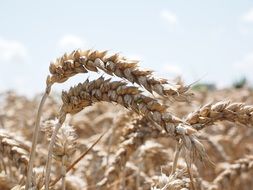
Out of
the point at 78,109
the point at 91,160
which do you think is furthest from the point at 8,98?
the point at 78,109

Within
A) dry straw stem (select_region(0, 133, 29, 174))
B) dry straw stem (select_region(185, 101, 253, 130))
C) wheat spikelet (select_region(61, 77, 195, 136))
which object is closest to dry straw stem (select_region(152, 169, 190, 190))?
dry straw stem (select_region(185, 101, 253, 130))

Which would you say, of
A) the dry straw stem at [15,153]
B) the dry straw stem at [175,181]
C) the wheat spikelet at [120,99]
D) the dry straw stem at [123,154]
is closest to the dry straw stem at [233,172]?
the dry straw stem at [123,154]

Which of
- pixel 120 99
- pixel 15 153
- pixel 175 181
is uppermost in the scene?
pixel 15 153

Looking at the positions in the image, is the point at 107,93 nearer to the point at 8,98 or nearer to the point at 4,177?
the point at 4,177

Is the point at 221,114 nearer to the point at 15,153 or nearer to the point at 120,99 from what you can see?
the point at 120,99

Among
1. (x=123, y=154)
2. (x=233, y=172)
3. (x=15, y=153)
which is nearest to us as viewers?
(x=15, y=153)

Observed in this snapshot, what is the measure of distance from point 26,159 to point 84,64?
520mm

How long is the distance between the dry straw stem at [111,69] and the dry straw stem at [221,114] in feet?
0.85

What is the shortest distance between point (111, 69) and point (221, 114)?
0.39 meters

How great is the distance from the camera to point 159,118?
44.6 inches

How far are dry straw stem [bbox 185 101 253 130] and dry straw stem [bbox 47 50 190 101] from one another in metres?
0.26

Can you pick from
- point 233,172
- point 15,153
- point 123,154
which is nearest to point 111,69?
point 15,153

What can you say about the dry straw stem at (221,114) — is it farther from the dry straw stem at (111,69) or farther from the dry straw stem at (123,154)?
the dry straw stem at (123,154)

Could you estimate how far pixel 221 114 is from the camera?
1.43m
